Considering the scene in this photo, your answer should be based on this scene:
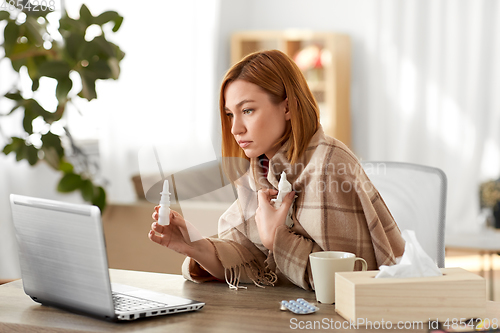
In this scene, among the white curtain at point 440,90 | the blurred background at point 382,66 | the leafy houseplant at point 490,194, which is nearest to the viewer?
the leafy houseplant at point 490,194

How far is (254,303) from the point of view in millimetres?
1036

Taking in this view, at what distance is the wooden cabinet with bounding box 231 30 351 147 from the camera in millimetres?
4773

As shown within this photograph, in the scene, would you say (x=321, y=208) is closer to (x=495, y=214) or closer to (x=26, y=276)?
(x=26, y=276)

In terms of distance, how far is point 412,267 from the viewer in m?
0.93

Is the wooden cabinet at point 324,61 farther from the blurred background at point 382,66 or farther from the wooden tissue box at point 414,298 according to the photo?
the wooden tissue box at point 414,298

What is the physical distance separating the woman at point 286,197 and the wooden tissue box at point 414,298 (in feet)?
0.70

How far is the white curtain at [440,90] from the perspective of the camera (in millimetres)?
4691

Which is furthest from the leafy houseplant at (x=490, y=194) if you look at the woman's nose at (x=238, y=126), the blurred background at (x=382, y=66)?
the woman's nose at (x=238, y=126)

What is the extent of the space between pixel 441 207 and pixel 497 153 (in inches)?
142

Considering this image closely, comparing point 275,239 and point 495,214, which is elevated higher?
point 275,239

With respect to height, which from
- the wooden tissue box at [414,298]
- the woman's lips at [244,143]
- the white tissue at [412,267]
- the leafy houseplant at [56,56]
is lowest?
the wooden tissue box at [414,298]

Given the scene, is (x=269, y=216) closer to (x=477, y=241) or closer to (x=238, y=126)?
(x=238, y=126)

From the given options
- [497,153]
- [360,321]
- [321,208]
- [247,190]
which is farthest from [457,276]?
[497,153]

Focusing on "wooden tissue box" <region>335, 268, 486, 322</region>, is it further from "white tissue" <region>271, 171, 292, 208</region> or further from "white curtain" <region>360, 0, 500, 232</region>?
"white curtain" <region>360, 0, 500, 232</region>
